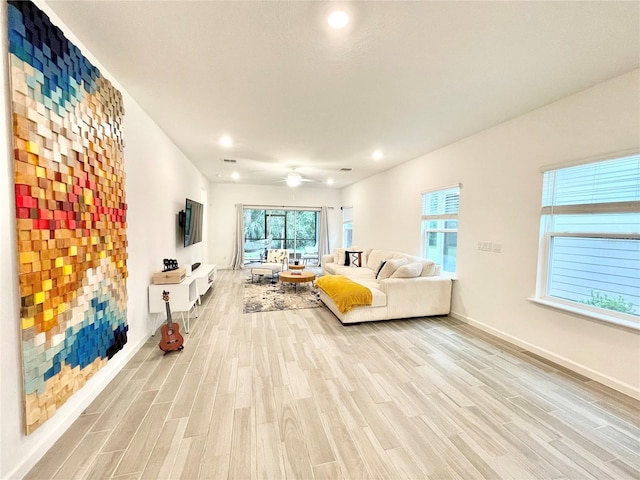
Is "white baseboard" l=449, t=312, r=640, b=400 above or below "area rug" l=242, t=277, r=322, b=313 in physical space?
above

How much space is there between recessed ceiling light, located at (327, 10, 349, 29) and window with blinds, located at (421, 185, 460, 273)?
3.01m

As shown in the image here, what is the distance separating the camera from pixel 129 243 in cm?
258

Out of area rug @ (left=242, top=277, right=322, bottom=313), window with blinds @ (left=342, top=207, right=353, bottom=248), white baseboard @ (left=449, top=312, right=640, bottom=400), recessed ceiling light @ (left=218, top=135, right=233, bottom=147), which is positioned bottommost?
area rug @ (left=242, top=277, right=322, bottom=313)

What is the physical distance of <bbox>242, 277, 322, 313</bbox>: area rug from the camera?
4.31m

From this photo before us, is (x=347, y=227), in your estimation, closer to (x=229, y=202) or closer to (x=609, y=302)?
(x=229, y=202)

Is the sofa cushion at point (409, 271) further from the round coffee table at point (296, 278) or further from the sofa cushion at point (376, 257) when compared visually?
the round coffee table at point (296, 278)

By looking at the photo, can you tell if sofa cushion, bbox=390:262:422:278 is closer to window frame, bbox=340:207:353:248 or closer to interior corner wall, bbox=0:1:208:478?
interior corner wall, bbox=0:1:208:478

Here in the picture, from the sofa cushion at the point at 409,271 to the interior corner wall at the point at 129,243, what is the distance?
3324 mm

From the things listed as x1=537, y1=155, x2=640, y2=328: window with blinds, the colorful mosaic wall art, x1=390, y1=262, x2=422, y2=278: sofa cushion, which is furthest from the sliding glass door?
x1=537, y1=155, x2=640, y2=328: window with blinds

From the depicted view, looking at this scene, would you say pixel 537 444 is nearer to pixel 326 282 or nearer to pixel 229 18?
→ pixel 326 282

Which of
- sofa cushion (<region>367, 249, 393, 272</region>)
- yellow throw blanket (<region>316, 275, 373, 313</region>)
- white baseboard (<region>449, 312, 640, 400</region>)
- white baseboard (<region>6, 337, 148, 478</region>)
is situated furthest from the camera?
sofa cushion (<region>367, 249, 393, 272</region>)

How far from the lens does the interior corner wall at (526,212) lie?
7.21 ft

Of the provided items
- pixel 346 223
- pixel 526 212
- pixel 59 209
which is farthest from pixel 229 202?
pixel 526 212

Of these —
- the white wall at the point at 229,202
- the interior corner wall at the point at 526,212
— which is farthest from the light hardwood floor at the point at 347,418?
the white wall at the point at 229,202
